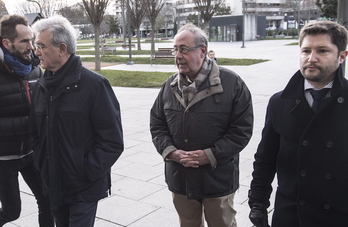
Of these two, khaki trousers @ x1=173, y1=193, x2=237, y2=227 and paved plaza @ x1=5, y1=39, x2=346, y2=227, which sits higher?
khaki trousers @ x1=173, y1=193, x2=237, y2=227

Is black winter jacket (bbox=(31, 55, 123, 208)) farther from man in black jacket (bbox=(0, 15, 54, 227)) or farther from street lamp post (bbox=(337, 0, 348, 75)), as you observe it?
street lamp post (bbox=(337, 0, 348, 75))

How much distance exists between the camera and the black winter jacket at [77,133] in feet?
8.95

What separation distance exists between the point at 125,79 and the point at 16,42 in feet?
44.0

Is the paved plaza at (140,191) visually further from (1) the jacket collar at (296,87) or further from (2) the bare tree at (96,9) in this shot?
(2) the bare tree at (96,9)

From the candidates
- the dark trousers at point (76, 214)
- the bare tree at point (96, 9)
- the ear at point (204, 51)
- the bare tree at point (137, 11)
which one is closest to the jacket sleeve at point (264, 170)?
the ear at point (204, 51)

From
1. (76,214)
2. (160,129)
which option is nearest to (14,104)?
(76,214)

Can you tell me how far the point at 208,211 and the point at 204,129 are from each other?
0.67 m

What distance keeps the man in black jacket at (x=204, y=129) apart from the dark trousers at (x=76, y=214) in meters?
0.66

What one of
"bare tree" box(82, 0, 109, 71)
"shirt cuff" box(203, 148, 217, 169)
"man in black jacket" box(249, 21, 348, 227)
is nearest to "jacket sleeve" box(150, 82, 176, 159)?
"shirt cuff" box(203, 148, 217, 169)

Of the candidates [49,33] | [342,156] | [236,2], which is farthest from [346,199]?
[236,2]

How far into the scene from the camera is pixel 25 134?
3320 mm

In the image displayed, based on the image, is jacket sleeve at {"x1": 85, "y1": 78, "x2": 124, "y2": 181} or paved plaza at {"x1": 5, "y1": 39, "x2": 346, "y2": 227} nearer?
jacket sleeve at {"x1": 85, "y1": 78, "x2": 124, "y2": 181}

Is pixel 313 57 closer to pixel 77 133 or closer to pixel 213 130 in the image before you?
pixel 213 130

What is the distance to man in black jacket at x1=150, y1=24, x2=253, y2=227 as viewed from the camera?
2842 mm
